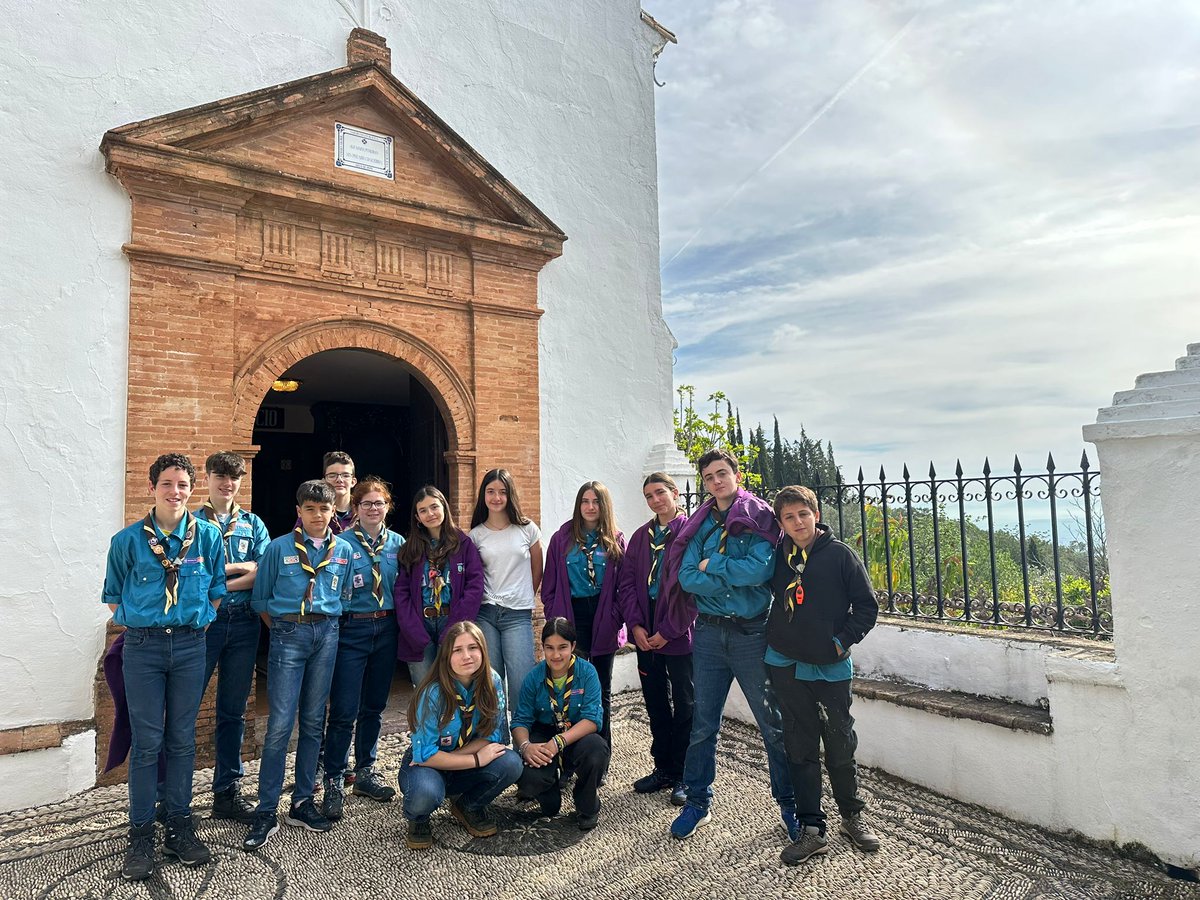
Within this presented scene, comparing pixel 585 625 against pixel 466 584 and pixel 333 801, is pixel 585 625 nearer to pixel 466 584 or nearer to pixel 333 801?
pixel 466 584

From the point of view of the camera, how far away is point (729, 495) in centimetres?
391

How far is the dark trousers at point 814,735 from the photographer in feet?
11.6

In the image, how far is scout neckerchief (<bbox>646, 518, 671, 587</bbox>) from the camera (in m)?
4.40

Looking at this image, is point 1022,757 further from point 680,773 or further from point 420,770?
point 420,770

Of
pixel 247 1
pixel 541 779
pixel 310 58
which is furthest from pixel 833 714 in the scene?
pixel 247 1

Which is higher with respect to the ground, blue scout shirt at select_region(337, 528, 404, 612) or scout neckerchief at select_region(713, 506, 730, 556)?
scout neckerchief at select_region(713, 506, 730, 556)

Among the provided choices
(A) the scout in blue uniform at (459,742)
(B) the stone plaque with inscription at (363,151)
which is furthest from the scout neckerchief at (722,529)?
(B) the stone plaque with inscription at (363,151)

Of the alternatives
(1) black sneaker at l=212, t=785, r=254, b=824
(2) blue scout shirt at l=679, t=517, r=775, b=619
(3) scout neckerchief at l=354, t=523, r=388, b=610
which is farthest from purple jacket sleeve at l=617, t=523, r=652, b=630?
(1) black sneaker at l=212, t=785, r=254, b=824

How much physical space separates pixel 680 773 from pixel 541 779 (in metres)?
1.02

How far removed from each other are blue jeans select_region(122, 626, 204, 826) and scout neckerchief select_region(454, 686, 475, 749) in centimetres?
125

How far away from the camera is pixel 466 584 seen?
14.1 ft

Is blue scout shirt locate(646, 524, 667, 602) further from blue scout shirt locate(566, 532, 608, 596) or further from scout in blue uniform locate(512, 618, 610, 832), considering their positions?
scout in blue uniform locate(512, 618, 610, 832)

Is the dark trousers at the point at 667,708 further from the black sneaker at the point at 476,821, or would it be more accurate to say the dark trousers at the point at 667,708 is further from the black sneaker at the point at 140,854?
the black sneaker at the point at 140,854

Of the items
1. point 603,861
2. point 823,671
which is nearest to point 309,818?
point 603,861
